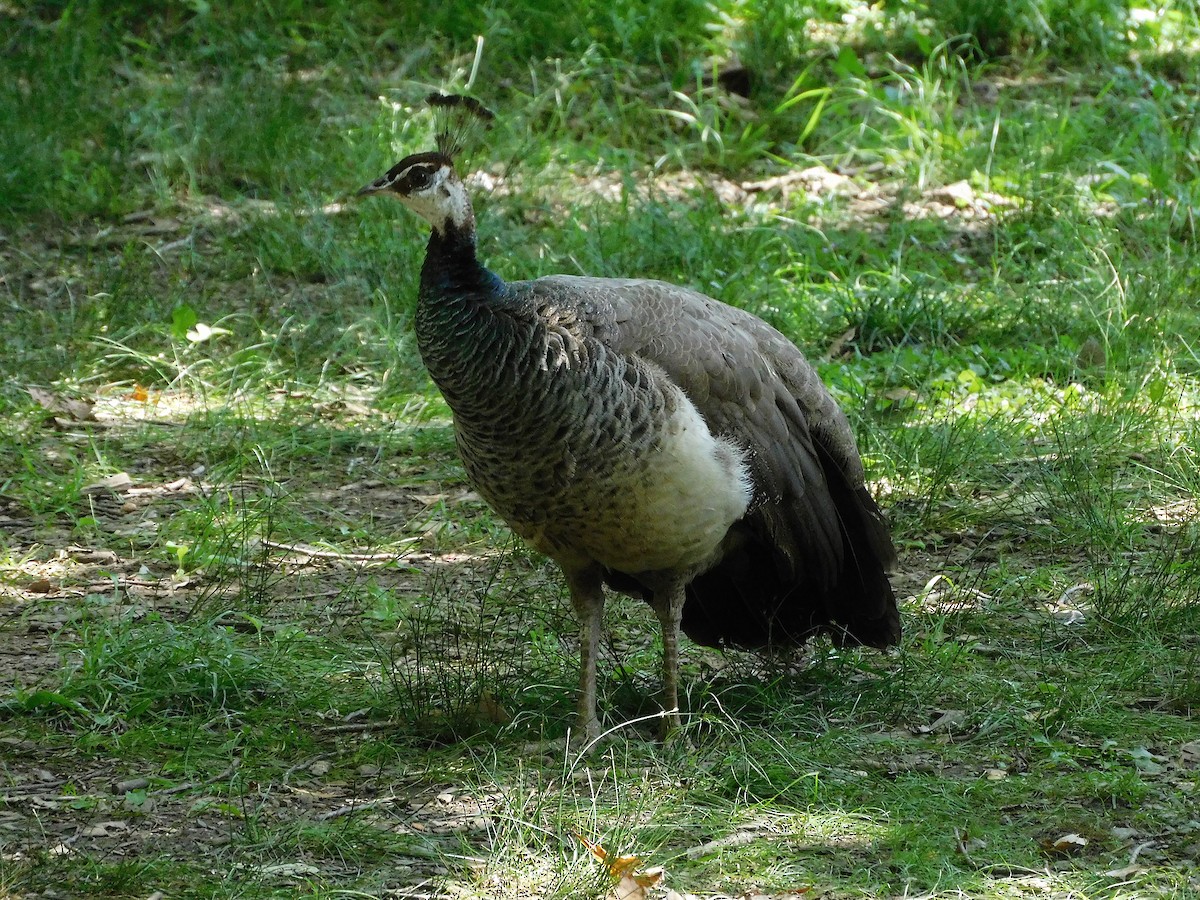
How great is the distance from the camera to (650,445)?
3816 millimetres

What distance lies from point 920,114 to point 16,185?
4793 millimetres

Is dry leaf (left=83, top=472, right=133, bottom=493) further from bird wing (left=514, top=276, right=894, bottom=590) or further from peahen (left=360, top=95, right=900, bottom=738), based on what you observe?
bird wing (left=514, top=276, right=894, bottom=590)

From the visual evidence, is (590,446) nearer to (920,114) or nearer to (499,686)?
(499,686)

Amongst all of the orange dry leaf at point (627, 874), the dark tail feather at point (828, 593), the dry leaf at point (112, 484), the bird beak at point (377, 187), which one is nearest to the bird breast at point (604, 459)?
the dark tail feather at point (828, 593)

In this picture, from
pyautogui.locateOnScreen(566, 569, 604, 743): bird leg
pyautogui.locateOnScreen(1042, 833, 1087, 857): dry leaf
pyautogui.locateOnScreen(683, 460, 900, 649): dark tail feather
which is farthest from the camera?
pyautogui.locateOnScreen(683, 460, 900, 649): dark tail feather

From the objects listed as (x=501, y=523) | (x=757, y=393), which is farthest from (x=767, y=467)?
(x=501, y=523)

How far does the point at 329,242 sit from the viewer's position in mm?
7309

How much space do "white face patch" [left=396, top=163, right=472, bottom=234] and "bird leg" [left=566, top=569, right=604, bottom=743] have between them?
1.00 m

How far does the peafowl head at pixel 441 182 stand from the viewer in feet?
13.1

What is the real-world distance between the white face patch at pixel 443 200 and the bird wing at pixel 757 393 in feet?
0.89

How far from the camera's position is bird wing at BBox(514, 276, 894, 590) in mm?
3969

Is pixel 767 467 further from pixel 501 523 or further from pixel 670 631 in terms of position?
pixel 501 523

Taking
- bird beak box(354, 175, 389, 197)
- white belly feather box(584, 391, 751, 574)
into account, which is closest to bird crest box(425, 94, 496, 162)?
bird beak box(354, 175, 389, 197)

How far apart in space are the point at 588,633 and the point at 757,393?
31.3 inches
